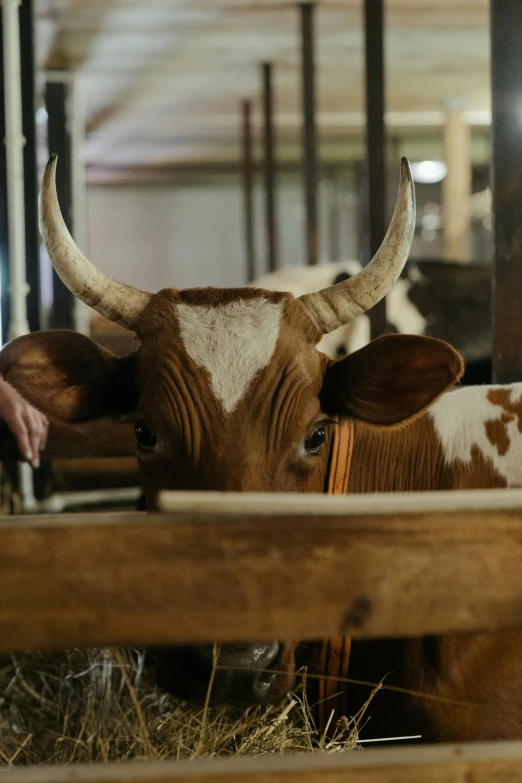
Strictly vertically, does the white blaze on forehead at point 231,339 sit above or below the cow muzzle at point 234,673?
above

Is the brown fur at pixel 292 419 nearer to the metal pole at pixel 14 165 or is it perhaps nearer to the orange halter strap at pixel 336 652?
the orange halter strap at pixel 336 652

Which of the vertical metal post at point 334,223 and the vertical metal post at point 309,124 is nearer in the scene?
the vertical metal post at point 309,124

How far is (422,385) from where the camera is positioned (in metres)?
2.45

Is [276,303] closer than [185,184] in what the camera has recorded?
Yes

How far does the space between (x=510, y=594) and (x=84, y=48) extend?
25.9ft

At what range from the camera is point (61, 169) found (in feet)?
22.3

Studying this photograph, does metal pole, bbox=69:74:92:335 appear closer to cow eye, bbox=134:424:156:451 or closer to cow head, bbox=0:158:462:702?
cow head, bbox=0:158:462:702

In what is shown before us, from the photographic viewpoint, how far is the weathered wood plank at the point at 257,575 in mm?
1122

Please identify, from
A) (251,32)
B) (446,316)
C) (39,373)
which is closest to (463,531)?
(39,373)

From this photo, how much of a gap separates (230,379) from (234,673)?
2.27 ft

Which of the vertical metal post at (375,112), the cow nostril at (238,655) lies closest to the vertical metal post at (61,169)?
the vertical metal post at (375,112)

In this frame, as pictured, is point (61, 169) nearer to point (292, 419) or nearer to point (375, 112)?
point (375, 112)

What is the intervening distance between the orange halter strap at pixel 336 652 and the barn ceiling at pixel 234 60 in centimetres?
498

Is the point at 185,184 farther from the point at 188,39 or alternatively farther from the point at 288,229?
the point at 188,39
